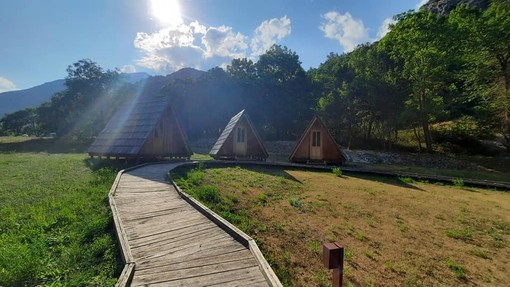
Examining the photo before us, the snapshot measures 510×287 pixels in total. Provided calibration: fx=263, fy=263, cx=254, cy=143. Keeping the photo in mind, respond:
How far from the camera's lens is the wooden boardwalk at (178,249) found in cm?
406

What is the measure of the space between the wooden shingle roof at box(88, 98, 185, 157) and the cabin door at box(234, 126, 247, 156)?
568 centimetres

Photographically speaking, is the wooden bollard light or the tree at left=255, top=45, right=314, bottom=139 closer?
the wooden bollard light

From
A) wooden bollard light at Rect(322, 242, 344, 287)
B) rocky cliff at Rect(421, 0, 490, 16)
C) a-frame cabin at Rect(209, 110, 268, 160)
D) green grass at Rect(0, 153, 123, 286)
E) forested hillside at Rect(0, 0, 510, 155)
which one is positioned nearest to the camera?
wooden bollard light at Rect(322, 242, 344, 287)

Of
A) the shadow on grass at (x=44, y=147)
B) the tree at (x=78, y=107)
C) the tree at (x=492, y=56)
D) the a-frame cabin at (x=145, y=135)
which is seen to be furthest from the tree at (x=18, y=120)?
the tree at (x=492, y=56)

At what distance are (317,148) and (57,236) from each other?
59.0 feet

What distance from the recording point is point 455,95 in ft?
98.7

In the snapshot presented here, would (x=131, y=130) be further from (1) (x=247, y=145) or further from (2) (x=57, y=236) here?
(2) (x=57, y=236)

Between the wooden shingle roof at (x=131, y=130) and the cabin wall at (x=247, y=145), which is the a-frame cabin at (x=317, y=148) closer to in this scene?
the cabin wall at (x=247, y=145)

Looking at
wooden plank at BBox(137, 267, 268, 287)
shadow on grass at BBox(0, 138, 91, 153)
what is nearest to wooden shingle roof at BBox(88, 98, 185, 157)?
wooden plank at BBox(137, 267, 268, 287)

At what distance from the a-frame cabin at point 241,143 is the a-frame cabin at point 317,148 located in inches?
117

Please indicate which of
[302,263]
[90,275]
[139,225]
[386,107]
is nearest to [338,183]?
[302,263]

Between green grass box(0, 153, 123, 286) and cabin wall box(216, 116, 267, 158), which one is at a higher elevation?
cabin wall box(216, 116, 267, 158)

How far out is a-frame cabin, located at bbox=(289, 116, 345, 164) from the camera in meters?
21.1

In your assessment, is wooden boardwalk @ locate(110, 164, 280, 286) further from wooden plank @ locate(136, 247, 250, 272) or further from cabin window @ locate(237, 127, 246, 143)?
cabin window @ locate(237, 127, 246, 143)
